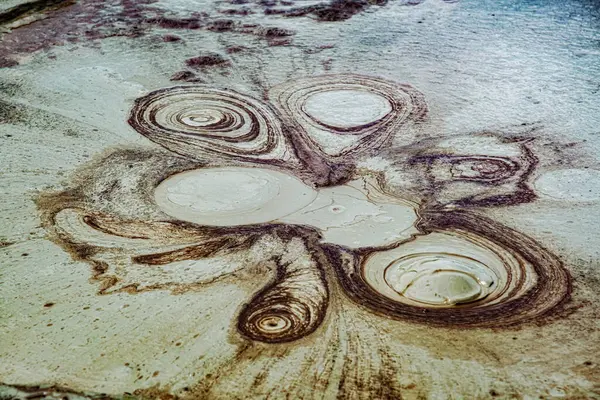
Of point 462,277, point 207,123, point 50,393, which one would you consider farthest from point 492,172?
point 50,393

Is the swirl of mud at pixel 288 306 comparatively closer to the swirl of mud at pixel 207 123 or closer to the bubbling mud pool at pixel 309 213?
the bubbling mud pool at pixel 309 213

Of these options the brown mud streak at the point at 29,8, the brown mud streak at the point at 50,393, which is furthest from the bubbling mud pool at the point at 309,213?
the brown mud streak at the point at 29,8

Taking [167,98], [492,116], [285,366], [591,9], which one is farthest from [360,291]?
[591,9]

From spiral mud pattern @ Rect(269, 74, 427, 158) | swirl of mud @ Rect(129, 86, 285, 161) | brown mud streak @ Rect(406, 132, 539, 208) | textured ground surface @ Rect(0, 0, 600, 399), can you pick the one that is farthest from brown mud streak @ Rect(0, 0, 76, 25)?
brown mud streak @ Rect(406, 132, 539, 208)

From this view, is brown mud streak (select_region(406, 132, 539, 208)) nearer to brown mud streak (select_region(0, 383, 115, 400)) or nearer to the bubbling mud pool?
the bubbling mud pool

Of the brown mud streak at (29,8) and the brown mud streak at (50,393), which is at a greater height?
the brown mud streak at (29,8)

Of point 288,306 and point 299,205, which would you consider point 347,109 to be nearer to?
point 299,205
